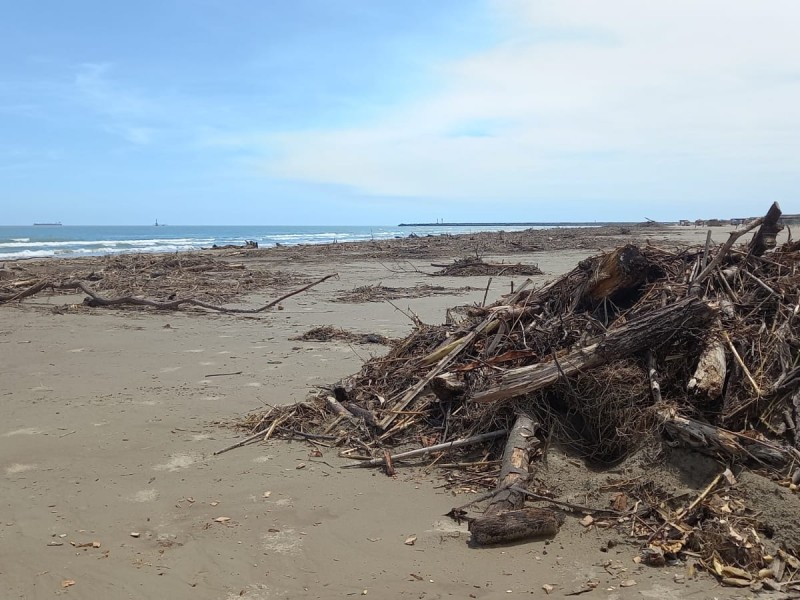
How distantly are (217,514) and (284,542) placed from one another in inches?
22.8

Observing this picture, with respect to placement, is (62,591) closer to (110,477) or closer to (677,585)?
(110,477)

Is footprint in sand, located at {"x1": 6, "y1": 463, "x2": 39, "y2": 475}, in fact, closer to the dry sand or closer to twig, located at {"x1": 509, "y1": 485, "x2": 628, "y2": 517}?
the dry sand

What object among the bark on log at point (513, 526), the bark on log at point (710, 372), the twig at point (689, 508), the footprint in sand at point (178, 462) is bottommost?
the footprint in sand at point (178, 462)

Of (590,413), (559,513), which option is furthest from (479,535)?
(590,413)

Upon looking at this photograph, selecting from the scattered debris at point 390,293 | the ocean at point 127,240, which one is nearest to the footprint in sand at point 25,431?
the scattered debris at point 390,293

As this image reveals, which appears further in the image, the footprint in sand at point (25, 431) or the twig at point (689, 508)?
the footprint in sand at point (25, 431)

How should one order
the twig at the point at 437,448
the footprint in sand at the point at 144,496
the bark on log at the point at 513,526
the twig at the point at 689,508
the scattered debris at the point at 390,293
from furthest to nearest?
the scattered debris at the point at 390,293 < the twig at the point at 437,448 < the footprint in sand at the point at 144,496 < the bark on log at the point at 513,526 < the twig at the point at 689,508

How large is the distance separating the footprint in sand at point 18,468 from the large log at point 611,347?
3268 mm

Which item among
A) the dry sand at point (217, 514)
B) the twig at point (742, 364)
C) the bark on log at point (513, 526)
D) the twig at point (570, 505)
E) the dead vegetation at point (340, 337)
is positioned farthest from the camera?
the dead vegetation at point (340, 337)

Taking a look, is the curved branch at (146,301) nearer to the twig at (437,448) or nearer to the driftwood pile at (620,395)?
the driftwood pile at (620,395)

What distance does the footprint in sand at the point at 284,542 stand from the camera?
3443 millimetres

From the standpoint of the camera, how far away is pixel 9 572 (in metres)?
3.21

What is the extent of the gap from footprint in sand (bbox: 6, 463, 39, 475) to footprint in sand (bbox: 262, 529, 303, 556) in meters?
2.12

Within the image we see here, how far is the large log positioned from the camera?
4246mm
